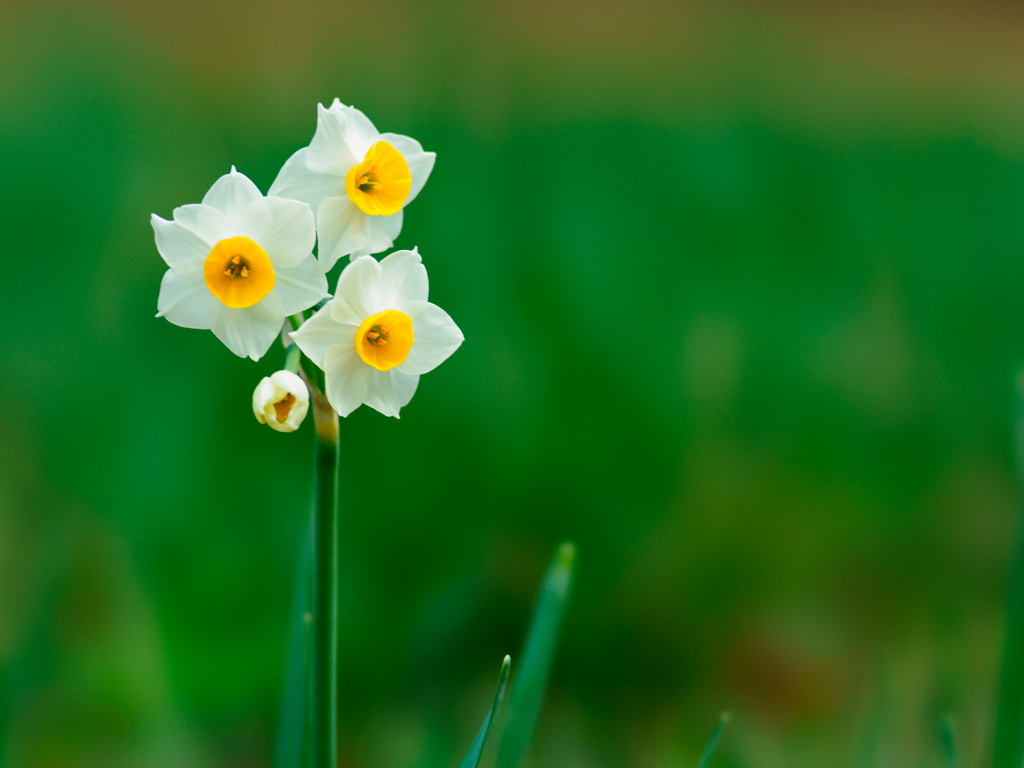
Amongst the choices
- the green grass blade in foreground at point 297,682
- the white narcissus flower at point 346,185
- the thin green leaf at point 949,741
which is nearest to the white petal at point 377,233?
the white narcissus flower at point 346,185

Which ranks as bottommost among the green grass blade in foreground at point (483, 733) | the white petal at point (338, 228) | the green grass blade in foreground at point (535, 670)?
the green grass blade in foreground at point (483, 733)

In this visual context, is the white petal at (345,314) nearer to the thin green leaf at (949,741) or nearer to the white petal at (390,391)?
the white petal at (390,391)

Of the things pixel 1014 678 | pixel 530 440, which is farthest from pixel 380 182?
pixel 530 440

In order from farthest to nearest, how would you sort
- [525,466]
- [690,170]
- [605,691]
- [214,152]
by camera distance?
1. [690,170]
2. [214,152]
3. [525,466]
4. [605,691]

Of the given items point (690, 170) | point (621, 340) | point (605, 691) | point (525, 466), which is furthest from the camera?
point (690, 170)

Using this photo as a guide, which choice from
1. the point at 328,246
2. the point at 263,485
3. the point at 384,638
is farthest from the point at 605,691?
the point at 328,246

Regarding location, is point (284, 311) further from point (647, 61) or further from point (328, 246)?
point (647, 61)
